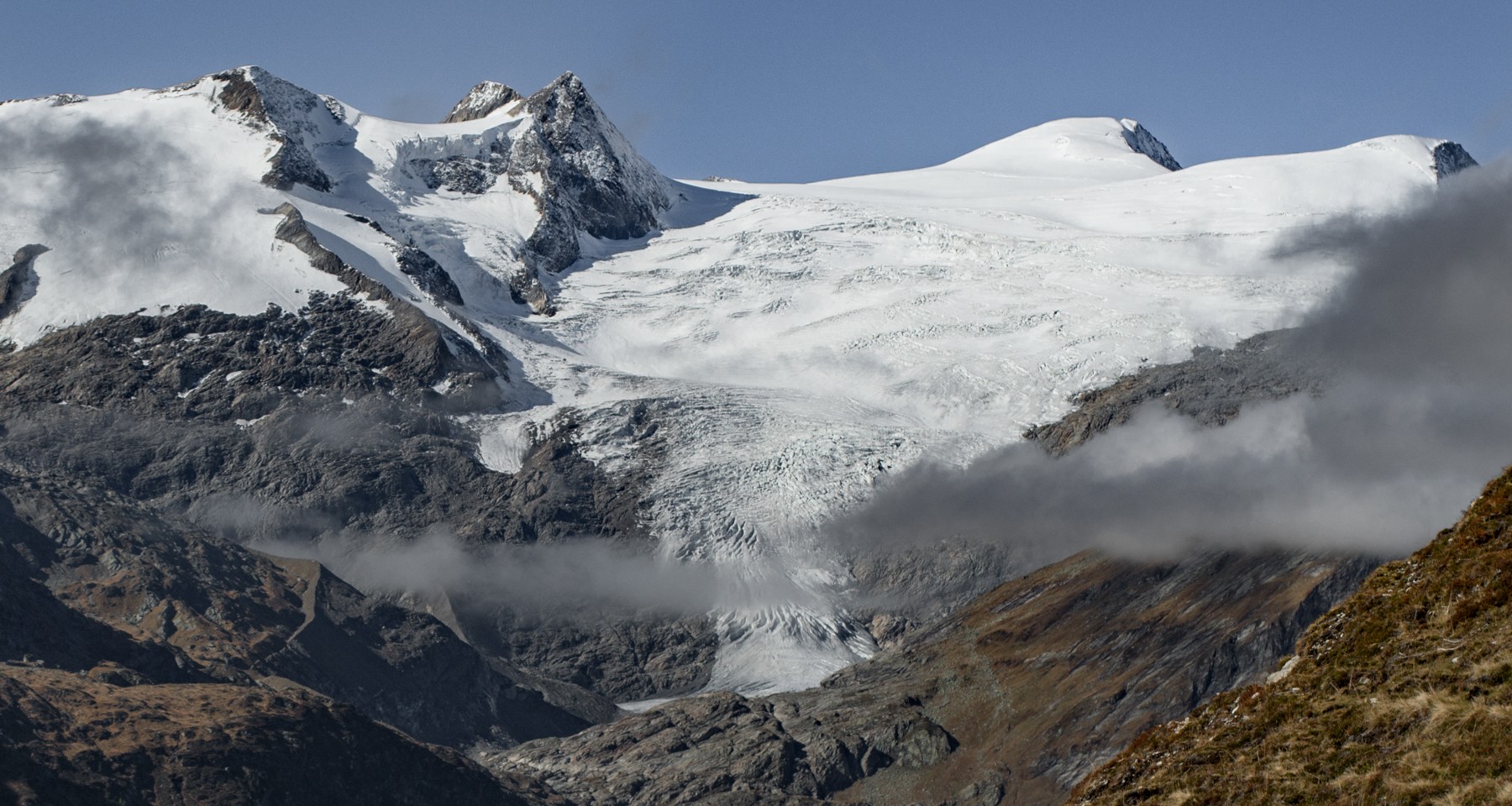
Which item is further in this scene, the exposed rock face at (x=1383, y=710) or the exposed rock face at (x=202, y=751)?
the exposed rock face at (x=202, y=751)

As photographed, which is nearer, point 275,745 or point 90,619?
point 275,745

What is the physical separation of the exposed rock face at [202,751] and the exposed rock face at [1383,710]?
109 metres

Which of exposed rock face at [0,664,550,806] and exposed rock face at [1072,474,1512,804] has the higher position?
exposed rock face at [1072,474,1512,804]

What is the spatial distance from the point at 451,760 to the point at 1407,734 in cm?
15022

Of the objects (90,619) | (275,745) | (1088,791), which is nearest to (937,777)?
(275,745)

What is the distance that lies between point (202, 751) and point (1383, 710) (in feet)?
421

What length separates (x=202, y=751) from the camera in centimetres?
15025

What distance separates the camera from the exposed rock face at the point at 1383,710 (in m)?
33.5

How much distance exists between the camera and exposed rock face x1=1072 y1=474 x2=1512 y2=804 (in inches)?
1319

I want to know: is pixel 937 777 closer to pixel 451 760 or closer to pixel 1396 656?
pixel 451 760

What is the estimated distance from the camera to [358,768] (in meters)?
165

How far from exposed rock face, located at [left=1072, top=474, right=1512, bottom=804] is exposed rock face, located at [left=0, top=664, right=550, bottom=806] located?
10884cm

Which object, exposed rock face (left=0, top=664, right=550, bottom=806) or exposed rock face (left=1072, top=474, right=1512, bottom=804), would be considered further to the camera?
exposed rock face (left=0, top=664, right=550, bottom=806)

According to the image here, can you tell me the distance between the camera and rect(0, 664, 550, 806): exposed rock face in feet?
456
